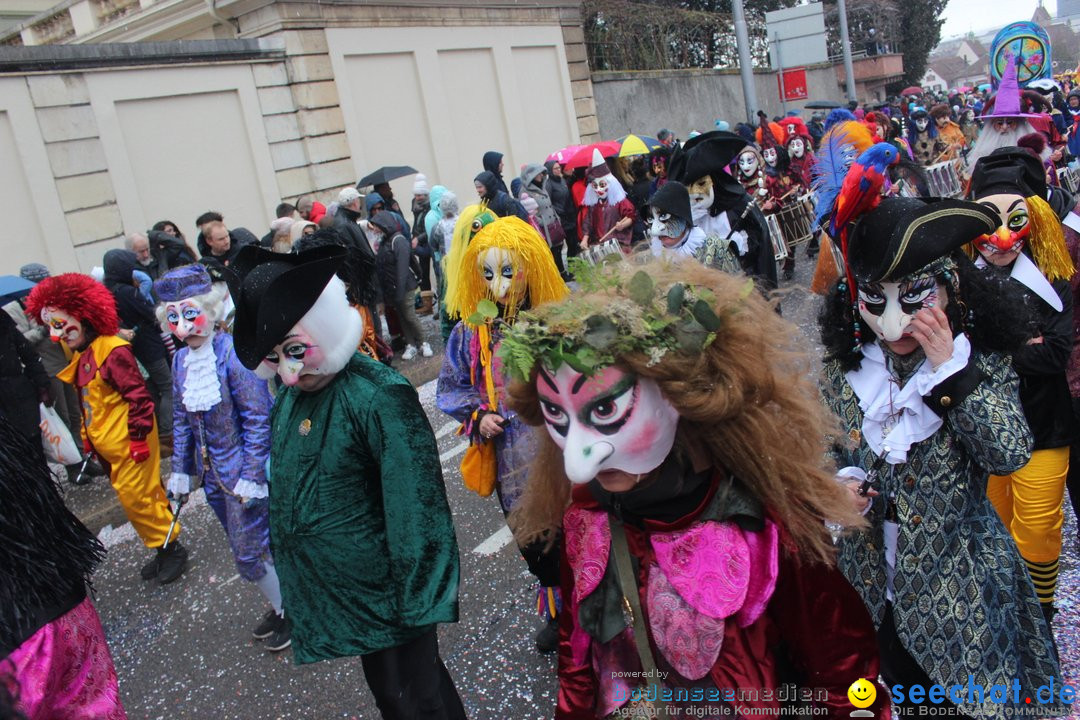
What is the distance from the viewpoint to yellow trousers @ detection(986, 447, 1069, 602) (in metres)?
2.89

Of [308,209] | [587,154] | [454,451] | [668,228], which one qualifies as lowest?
[454,451]

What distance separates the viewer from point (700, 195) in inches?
220

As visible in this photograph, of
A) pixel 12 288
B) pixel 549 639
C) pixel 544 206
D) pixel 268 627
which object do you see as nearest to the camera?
pixel 549 639

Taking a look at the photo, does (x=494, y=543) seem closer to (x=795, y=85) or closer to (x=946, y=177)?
(x=946, y=177)

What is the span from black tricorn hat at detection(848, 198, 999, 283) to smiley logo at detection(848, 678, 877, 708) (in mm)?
1038

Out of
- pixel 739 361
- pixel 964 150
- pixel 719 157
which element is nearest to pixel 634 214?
pixel 719 157

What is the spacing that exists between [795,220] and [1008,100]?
626 centimetres

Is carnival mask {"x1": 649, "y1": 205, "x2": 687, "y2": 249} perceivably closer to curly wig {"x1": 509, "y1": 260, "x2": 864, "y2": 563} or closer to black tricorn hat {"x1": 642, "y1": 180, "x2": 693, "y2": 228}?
black tricorn hat {"x1": 642, "y1": 180, "x2": 693, "y2": 228}

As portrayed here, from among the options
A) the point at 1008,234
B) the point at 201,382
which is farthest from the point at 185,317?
the point at 1008,234

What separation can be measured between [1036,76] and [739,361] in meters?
4.88

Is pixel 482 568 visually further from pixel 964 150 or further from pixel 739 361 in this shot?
pixel 964 150

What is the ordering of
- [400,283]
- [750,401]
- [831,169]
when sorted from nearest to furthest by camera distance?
[750,401] < [831,169] < [400,283]

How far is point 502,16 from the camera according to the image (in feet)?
54.4

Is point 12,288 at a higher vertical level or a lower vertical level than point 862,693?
higher
